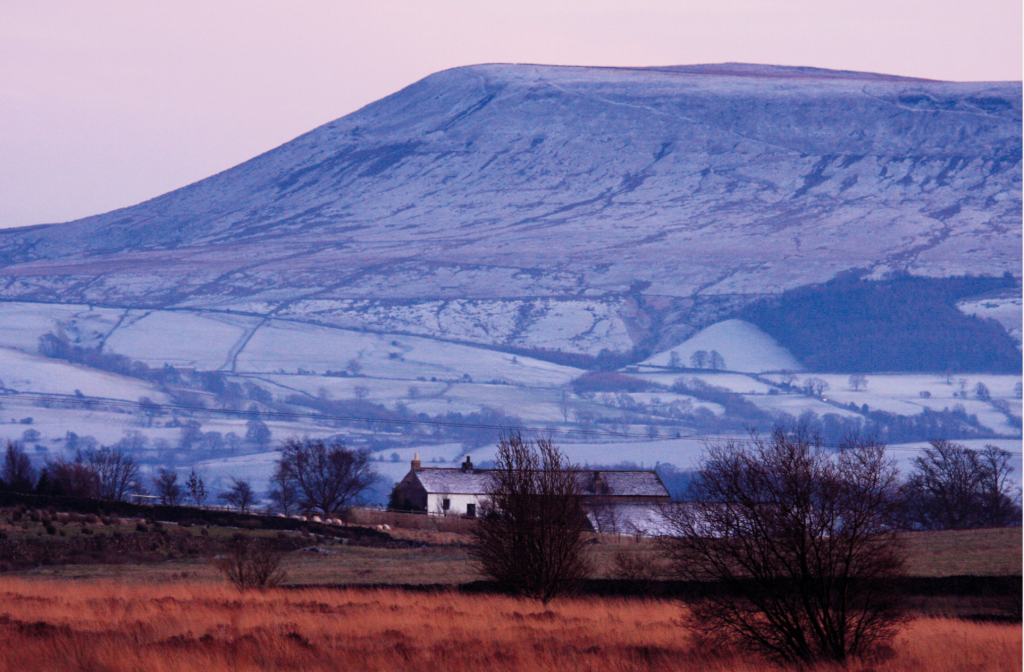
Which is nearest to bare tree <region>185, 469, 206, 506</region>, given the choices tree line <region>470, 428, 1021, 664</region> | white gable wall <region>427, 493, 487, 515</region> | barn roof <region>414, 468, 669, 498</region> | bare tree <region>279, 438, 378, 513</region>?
bare tree <region>279, 438, 378, 513</region>

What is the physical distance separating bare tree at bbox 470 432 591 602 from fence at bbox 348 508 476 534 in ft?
140

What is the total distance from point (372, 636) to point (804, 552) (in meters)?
6.53

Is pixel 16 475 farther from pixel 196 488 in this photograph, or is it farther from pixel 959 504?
pixel 959 504

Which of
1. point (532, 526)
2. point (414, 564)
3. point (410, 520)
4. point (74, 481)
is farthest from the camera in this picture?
point (410, 520)

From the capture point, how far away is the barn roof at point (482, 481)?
84.1 meters

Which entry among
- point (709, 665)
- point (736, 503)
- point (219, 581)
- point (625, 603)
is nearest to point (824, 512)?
point (736, 503)

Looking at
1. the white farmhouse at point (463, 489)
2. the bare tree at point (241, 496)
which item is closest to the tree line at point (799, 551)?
the bare tree at point (241, 496)

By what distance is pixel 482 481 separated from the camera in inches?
3285

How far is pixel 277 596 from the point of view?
22.5 metres

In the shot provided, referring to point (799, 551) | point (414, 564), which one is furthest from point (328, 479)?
point (799, 551)

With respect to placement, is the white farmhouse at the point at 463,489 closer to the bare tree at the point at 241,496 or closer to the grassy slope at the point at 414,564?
the bare tree at the point at 241,496

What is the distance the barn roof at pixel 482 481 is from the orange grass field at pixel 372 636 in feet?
202

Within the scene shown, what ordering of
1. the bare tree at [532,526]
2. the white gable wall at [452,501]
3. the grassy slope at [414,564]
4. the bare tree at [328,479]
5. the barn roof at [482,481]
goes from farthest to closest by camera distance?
1. the white gable wall at [452,501]
2. the barn roof at [482,481]
3. the bare tree at [328,479]
4. the grassy slope at [414,564]
5. the bare tree at [532,526]

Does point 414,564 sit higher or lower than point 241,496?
higher
